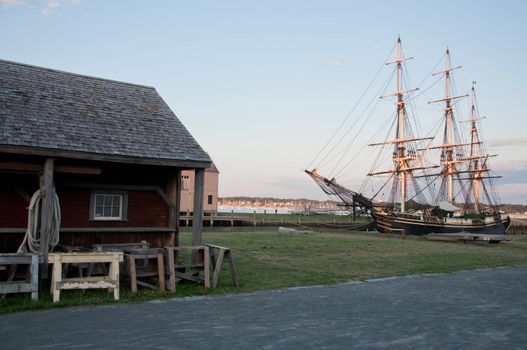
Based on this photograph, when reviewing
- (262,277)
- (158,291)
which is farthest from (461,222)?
(158,291)

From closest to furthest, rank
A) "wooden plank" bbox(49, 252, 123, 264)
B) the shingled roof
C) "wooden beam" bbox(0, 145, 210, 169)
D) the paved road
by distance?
the paved road, "wooden plank" bbox(49, 252, 123, 264), "wooden beam" bbox(0, 145, 210, 169), the shingled roof

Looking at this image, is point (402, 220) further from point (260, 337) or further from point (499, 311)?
point (260, 337)

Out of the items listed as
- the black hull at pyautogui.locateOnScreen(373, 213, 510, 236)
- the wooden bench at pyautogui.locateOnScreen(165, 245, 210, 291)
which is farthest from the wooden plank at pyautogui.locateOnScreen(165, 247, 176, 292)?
the black hull at pyautogui.locateOnScreen(373, 213, 510, 236)

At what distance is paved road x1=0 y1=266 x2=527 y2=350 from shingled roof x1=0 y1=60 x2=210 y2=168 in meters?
4.03

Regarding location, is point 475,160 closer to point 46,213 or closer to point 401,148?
point 401,148

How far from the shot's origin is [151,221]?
15.3 metres

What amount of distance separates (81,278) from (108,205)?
4.72 m

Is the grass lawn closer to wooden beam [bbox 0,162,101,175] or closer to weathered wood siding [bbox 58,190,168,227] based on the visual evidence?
weathered wood siding [bbox 58,190,168,227]

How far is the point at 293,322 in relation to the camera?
332 inches

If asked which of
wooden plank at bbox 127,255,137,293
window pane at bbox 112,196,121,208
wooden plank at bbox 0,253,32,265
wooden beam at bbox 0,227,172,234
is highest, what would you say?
window pane at bbox 112,196,121,208

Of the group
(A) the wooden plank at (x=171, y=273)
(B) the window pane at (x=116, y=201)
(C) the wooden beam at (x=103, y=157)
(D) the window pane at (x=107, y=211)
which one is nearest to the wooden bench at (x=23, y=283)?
(C) the wooden beam at (x=103, y=157)

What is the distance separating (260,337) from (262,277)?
21.5ft

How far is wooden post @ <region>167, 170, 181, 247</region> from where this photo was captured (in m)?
15.4

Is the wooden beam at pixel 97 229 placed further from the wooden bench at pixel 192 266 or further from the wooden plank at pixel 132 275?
the wooden plank at pixel 132 275
